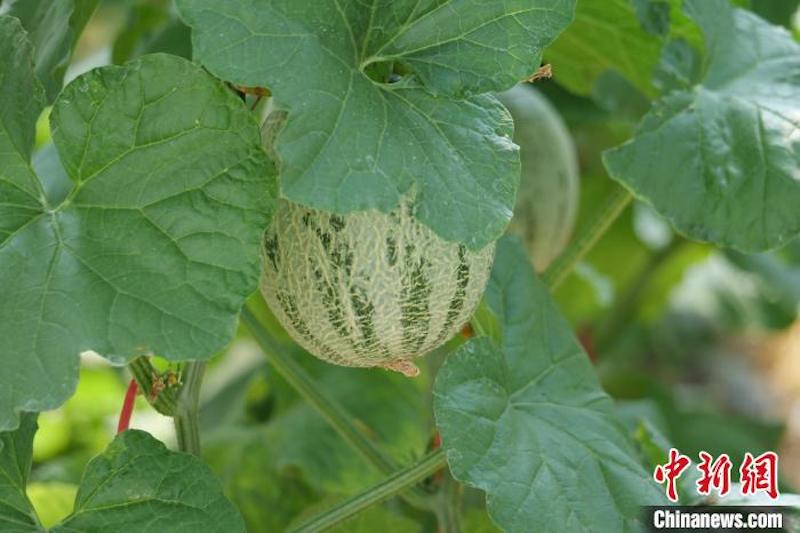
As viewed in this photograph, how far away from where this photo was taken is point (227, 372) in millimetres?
2053

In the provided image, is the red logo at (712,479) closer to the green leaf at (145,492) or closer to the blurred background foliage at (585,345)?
the blurred background foliage at (585,345)

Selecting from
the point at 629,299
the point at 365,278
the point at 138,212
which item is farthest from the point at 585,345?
the point at 138,212

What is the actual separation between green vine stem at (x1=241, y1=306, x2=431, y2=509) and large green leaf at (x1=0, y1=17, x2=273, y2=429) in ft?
0.68

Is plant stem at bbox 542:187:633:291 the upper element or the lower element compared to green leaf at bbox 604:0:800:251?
lower

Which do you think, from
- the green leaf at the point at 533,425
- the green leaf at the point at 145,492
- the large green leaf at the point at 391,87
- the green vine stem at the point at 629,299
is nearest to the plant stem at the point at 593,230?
the green leaf at the point at 533,425

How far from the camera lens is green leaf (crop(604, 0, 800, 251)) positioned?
1002mm

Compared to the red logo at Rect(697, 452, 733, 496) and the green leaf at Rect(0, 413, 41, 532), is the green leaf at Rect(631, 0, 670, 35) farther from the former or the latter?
the green leaf at Rect(0, 413, 41, 532)

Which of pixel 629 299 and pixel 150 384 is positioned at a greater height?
pixel 150 384

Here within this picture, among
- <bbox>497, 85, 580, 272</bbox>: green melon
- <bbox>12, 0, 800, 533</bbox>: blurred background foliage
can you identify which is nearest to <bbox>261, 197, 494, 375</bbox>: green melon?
<bbox>12, 0, 800, 533</bbox>: blurred background foliage

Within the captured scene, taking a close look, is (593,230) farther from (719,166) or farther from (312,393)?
(312,393)

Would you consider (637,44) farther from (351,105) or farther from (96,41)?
(96,41)

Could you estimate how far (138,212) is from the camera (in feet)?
2.60

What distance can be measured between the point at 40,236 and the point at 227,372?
1281mm

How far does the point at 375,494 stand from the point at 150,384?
20 centimetres
